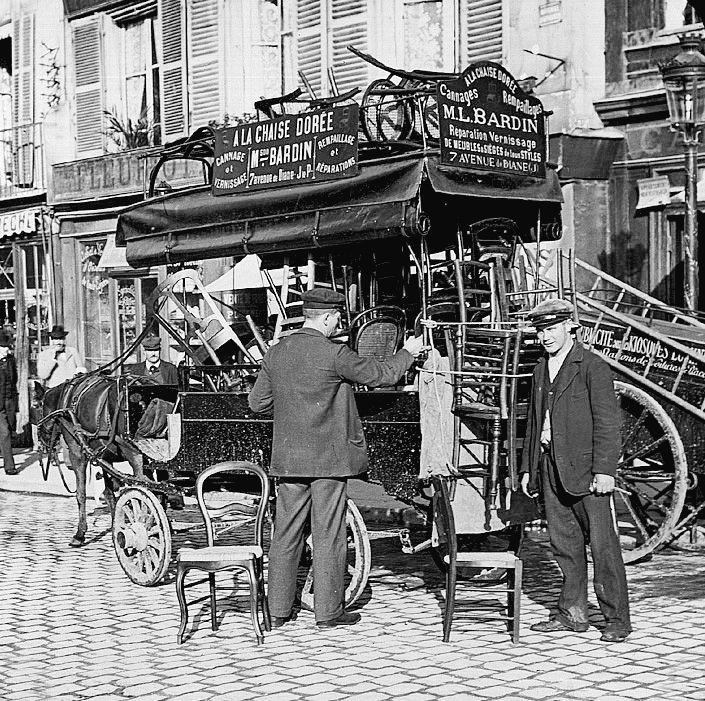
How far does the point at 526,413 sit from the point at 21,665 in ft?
10.7

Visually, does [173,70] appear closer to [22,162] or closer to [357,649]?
[22,162]

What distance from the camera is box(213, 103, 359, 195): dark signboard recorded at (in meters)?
8.34

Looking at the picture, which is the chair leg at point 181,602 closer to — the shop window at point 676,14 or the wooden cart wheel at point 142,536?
the wooden cart wheel at point 142,536

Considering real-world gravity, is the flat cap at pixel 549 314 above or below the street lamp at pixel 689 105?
below

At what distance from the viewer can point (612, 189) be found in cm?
1489

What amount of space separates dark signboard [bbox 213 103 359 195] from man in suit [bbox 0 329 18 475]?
8.51m

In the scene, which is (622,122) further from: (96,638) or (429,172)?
(96,638)

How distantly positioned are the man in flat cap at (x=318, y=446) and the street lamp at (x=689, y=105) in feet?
14.7

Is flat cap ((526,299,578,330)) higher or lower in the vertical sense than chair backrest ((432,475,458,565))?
higher

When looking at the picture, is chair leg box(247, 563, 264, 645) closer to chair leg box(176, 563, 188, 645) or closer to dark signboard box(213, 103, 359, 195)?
chair leg box(176, 563, 188, 645)

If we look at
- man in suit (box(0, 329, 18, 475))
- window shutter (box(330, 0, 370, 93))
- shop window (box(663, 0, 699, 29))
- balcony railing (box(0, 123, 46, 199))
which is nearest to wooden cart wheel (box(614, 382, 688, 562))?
shop window (box(663, 0, 699, 29))

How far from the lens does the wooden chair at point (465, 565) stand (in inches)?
275

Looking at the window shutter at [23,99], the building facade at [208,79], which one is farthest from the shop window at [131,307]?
the window shutter at [23,99]

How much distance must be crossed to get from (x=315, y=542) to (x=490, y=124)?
297cm
